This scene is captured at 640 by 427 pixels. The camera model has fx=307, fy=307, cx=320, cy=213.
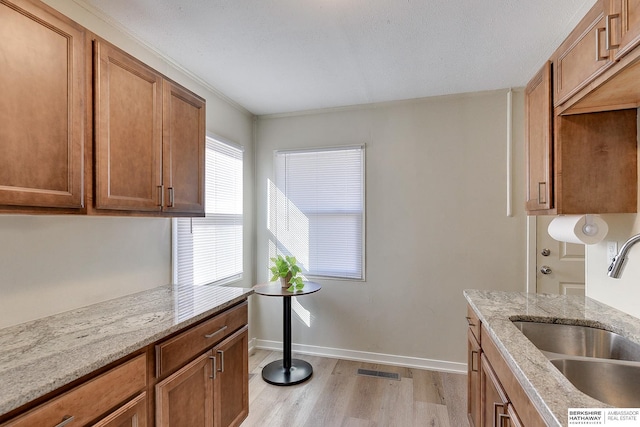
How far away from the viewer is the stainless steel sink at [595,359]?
43.8 inches

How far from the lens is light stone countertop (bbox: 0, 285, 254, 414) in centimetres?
93

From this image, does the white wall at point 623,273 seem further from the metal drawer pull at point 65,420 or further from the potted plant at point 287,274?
the metal drawer pull at point 65,420

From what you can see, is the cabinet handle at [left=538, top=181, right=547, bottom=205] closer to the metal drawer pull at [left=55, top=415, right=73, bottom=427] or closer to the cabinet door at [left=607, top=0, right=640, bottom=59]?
the cabinet door at [left=607, top=0, right=640, bottom=59]

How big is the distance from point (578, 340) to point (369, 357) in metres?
1.92

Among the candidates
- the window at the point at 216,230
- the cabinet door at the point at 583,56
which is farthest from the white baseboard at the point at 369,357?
the cabinet door at the point at 583,56

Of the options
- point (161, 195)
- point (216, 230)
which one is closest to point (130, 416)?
point (161, 195)

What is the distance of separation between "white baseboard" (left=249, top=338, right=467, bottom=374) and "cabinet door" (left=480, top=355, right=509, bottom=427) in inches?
51.9

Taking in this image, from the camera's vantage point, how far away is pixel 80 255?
1648 millimetres

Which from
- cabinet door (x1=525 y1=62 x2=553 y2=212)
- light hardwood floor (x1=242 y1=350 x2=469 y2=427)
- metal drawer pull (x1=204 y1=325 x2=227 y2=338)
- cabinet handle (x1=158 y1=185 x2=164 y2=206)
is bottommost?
light hardwood floor (x1=242 y1=350 x2=469 y2=427)

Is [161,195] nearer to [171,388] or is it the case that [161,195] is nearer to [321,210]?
[171,388]

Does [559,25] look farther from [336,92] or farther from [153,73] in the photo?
[153,73]

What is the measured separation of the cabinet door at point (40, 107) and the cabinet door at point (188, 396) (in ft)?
2.96

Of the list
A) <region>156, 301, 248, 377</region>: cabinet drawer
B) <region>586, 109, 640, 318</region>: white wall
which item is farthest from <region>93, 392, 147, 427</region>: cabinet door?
<region>586, 109, 640, 318</region>: white wall

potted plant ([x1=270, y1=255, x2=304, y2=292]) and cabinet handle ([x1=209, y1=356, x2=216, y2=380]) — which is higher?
potted plant ([x1=270, y1=255, x2=304, y2=292])
